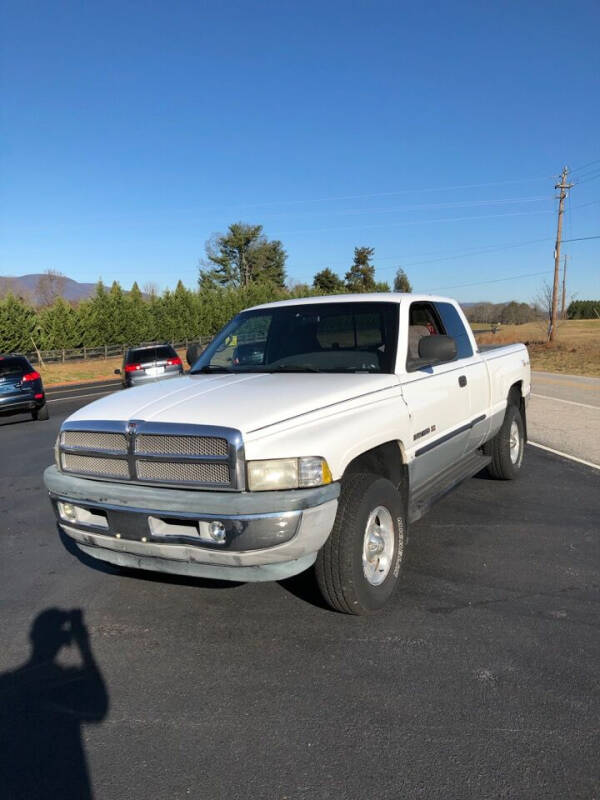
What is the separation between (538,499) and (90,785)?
190 inches

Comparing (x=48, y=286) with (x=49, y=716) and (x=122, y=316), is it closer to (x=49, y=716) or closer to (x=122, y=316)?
(x=122, y=316)

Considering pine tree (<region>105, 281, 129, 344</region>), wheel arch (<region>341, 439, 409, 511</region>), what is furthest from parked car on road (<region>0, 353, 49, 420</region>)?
pine tree (<region>105, 281, 129, 344</region>)

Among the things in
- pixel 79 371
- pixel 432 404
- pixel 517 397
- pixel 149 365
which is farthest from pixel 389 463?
pixel 79 371

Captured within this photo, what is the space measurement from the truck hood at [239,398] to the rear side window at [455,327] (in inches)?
66.7

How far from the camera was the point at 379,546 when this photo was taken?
385 cm

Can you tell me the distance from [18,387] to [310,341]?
412 inches

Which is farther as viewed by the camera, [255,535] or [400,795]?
[255,535]

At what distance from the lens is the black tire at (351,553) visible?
342 cm

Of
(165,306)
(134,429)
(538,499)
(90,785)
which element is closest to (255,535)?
(134,429)

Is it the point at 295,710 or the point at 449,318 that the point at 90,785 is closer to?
the point at 295,710

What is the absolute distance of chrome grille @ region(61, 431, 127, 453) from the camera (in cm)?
356

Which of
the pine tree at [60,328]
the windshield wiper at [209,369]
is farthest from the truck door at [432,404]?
the pine tree at [60,328]

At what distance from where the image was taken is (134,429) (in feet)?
11.4

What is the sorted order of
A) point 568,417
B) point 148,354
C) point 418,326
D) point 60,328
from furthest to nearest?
point 60,328
point 148,354
point 568,417
point 418,326
